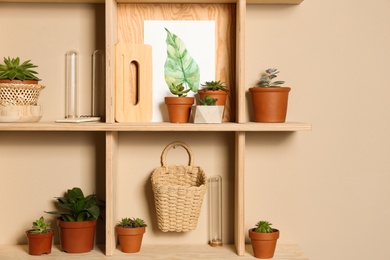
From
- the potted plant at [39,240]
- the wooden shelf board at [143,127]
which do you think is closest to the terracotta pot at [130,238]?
the potted plant at [39,240]

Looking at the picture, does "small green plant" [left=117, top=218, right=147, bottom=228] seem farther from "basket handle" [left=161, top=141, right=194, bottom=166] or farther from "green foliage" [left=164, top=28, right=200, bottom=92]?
"green foliage" [left=164, top=28, right=200, bottom=92]

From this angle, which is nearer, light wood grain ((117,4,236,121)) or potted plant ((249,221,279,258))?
potted plant ((249,221,279,258))

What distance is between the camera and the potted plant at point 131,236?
2043mm

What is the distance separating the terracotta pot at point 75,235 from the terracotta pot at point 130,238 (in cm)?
11

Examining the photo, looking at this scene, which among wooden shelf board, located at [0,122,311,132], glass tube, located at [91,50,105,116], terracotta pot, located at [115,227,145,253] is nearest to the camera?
wooden shelf board, located at [0,122,311,132]

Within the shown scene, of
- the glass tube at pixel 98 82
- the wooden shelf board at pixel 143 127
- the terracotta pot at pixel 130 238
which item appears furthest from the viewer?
the glass tube at pixel 98 82

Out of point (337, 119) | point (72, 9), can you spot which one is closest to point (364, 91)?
point (337, 119)

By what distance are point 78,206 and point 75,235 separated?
0.10 m

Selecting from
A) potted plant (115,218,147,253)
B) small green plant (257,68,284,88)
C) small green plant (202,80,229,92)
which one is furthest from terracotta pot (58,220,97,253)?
small green plant (257,68,284,88)

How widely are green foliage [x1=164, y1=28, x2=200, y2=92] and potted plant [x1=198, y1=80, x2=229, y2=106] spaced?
0.30 ft

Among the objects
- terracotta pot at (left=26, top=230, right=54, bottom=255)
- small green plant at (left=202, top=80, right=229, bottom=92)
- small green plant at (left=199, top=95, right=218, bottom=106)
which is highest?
small green plant at (left=202, top=80, right=229, bottom=92)

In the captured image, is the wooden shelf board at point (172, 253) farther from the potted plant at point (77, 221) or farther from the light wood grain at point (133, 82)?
the light wood grain at point (133, 82)

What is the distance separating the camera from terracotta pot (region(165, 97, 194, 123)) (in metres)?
2.05

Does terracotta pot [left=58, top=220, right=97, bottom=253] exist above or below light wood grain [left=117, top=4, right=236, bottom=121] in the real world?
below
